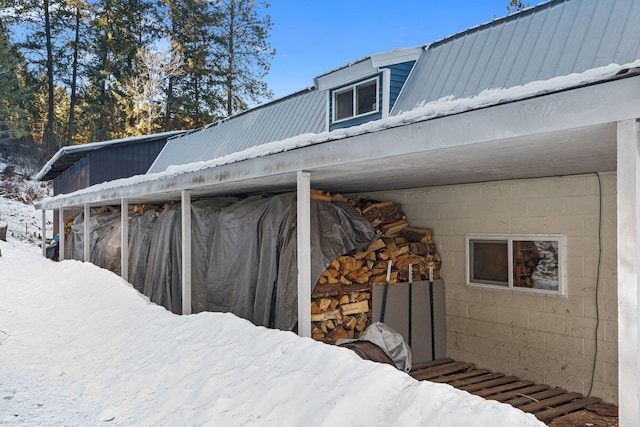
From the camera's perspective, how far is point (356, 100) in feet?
Result: 24.6

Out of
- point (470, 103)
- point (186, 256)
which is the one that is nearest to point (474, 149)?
point (470, 103)

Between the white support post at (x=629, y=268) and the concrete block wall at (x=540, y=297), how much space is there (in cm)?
289

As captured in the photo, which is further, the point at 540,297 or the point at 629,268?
the point at 540,297

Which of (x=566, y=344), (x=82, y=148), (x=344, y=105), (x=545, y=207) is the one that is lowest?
(x=566, y=344)

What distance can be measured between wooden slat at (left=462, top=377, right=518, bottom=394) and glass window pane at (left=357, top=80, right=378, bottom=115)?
4.06m

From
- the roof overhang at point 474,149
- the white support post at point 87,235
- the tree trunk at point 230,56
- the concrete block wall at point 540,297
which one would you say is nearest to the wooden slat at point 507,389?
the concrete block wall at point 540,297

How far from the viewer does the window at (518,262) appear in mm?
5375

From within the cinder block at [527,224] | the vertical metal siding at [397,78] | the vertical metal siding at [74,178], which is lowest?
the cinder block at [527,224]

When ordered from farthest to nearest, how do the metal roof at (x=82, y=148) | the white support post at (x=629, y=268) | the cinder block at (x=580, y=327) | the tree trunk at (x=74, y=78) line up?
the tree trunk at (x=74, y=78) → the metal roof at (x=82, y=148) → the cinder block at (x=580, y=327) → the white support post at (x=629, y=268)

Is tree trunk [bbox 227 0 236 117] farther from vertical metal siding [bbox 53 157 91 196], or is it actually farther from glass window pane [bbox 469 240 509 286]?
glass window pane [bbox 469 240 509 286]

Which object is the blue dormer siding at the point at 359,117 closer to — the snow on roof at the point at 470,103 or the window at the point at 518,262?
the window at the point at 518,262

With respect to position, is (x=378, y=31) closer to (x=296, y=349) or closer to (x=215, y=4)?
(x=215, y=4)

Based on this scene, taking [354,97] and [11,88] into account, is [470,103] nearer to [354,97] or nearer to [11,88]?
[354,97]

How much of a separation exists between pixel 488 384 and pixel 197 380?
10.7ft
